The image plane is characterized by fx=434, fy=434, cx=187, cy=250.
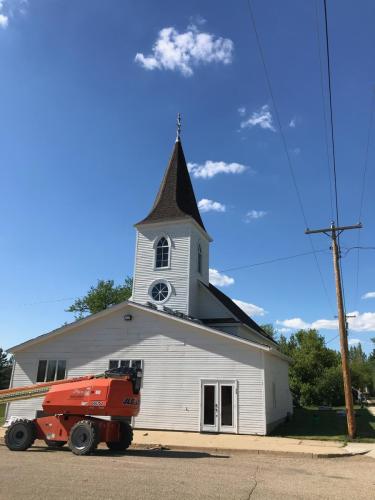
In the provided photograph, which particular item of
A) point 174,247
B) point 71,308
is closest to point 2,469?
point 174,247

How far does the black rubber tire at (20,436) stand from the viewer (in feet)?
42.7

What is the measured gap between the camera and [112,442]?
43.7ft

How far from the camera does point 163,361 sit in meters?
19.9

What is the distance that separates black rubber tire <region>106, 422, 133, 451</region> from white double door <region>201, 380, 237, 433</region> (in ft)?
19.0

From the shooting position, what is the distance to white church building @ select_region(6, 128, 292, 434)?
18.6 meters

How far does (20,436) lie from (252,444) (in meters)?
7.65

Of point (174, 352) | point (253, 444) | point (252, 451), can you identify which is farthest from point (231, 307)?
point (252, 451)

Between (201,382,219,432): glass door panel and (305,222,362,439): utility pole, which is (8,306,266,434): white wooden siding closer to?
(201,382,219,432): glass door panel

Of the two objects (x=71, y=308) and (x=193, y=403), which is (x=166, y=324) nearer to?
(x=193, y=403)

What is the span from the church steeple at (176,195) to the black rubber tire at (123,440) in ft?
49.7

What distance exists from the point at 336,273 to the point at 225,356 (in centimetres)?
594

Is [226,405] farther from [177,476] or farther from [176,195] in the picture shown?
[176,195]

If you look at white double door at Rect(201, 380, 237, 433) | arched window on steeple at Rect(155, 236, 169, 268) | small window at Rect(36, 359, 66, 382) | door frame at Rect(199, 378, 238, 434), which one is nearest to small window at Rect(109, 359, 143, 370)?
small window at Rect(36, 359, 66, 382)

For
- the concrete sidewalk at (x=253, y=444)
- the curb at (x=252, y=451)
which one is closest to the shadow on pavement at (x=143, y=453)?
the curb at (x=252, y=451)
